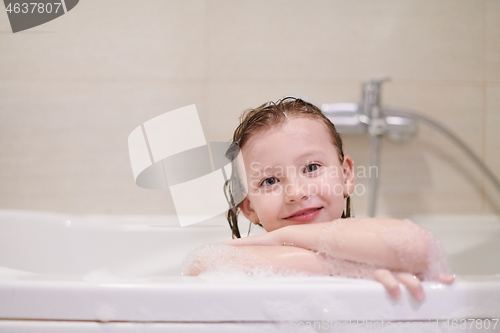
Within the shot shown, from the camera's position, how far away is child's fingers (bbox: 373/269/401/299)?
472 mm

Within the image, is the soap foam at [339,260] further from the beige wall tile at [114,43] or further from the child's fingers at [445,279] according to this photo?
the beige wall tile at [114,43]

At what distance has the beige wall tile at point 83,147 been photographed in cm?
123

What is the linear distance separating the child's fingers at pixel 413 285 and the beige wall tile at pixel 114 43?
0.94m

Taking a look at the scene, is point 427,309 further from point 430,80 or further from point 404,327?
point 430,80

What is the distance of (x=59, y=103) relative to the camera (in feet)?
4.05

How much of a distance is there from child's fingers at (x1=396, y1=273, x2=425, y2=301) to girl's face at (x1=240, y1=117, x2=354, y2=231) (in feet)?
0.83

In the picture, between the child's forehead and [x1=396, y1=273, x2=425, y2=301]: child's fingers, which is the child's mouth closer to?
the child's forehead

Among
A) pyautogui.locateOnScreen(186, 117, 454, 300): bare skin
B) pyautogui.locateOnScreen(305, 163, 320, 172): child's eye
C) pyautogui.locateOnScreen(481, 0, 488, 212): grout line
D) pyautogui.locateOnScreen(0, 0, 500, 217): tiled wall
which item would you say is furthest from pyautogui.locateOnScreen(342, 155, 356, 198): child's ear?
pyautogui.locateOnScreen(481, 0, 488, 212): grout line

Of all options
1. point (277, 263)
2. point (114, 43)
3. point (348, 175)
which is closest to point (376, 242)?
point (277, 263)

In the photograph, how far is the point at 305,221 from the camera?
0.72m

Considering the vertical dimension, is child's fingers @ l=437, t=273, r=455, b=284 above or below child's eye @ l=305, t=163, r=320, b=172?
below

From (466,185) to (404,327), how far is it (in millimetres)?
979

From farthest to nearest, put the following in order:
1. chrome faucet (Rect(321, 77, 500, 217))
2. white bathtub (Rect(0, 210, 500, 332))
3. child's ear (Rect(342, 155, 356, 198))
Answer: chrome faucet (Rect(321, 77, 500, 217)) → child's ear (Rect(342, 155, 356, 198)) → white bathtub (Rect(0, 210, 500, 332))

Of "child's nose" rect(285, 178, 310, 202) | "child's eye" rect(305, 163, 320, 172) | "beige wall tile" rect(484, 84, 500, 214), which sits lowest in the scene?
"beige wall tile" rect(484, 84, 500, 214)
